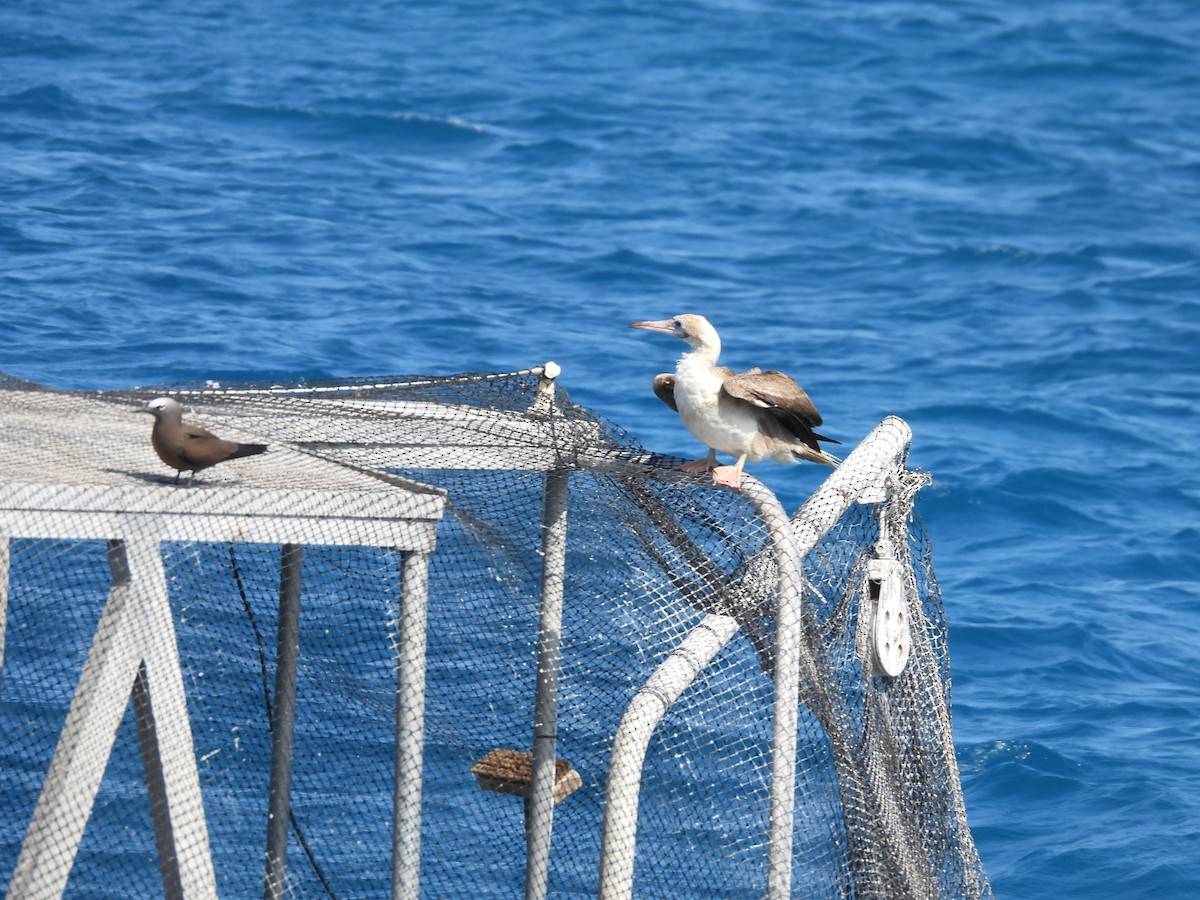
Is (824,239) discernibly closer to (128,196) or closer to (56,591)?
(128,196)

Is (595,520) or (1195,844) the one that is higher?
(595,520)

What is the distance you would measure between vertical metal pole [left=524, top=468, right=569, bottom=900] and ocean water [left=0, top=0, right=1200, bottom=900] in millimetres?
3915

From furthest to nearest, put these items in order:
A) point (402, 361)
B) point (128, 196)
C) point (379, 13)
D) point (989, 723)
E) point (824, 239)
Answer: point (379, 13), point (824, 239), point (128, 196), point (402, 361), point (989, 723)

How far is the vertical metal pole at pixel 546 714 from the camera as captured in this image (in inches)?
202

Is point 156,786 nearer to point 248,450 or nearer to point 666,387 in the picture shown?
point 248,450

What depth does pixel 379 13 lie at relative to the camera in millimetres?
23344

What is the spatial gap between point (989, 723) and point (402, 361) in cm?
531

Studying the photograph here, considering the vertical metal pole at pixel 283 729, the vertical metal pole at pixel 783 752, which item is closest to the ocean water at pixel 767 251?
the vertical metal pole at pixel 783 752

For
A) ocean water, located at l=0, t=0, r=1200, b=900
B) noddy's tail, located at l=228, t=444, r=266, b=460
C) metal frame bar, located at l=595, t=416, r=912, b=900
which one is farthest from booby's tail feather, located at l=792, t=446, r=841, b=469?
ocean water, located at l=0, t=0, r=1200, b=900

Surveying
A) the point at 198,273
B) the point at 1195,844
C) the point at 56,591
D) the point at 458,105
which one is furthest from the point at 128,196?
the point at 1195,844

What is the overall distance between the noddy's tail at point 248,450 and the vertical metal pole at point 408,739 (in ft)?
1.69

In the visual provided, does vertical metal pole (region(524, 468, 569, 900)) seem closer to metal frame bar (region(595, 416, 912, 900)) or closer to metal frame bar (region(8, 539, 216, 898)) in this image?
metal frame bar (region(595, 416, 912, 900))

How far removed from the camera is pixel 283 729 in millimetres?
5016

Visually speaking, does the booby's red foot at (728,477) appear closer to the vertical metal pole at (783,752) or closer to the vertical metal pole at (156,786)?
the vertical metal pole at (783,752)
